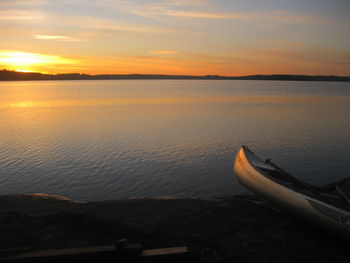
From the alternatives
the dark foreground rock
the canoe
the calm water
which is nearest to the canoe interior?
the canoe

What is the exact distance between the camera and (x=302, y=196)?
7.79 meters

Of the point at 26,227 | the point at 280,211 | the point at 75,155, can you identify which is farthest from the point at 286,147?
the point at 26,227

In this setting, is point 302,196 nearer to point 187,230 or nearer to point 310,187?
point 310,187

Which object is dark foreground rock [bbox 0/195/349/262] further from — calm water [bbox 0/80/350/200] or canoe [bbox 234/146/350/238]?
calm water [bbox 0/80/350/200]

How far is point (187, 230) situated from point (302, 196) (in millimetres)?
3379

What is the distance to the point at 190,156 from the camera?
18.6 meters

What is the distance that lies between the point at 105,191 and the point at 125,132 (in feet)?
46.5

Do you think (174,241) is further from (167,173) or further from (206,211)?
(167,173)

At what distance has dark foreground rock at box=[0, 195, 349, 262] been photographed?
21.4 feet

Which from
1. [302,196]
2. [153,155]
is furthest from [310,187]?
[153,155]

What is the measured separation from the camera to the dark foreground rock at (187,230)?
6.51 metres

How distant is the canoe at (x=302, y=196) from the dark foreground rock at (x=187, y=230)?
1.45 feet

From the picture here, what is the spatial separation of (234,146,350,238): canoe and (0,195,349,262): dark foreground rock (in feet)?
1.45

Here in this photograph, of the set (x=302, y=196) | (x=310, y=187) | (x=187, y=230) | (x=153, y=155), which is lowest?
(x=153, y=155)
